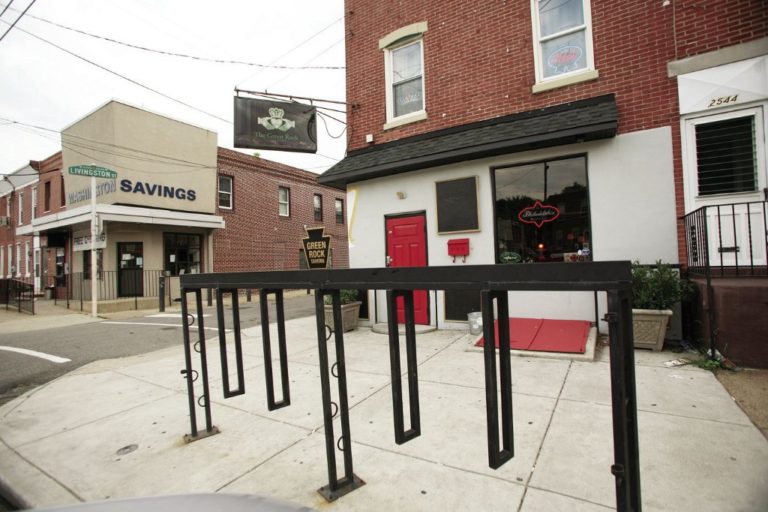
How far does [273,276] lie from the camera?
8.48 ft

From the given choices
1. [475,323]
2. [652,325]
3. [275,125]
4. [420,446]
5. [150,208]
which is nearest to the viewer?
[420,446]

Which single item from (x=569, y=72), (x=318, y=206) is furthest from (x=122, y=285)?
(x=569, y=72)

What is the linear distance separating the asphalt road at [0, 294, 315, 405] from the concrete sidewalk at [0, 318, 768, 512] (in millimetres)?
1205

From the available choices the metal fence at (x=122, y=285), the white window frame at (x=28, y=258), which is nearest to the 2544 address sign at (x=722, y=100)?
the metal fence at (x=122, y=285)

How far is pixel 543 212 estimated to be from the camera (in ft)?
21.8

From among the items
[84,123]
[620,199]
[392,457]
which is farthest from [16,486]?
[84,123]

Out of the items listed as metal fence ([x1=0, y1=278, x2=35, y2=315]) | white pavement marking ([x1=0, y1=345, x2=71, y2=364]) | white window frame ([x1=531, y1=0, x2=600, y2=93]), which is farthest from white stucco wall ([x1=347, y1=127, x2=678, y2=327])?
metal fence ([x1=0, y1=278, x2=35, y2=315])

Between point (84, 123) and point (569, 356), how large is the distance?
1910cm

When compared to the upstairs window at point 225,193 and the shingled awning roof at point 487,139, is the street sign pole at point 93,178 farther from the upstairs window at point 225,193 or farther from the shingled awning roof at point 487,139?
the shingled awning roof at point 487,139

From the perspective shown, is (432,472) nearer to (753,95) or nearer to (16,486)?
(16,486)

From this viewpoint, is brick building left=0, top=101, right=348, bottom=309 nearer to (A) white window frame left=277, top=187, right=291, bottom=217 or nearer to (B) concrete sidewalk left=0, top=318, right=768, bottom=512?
(A) white window frame left=277, top=187, right=291, bottom=217

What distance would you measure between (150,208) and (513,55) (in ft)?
46.3

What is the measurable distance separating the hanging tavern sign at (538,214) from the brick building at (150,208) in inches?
482

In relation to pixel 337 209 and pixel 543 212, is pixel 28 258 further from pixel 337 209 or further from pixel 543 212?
pixel 543 212
